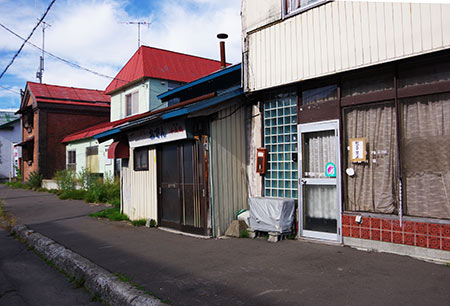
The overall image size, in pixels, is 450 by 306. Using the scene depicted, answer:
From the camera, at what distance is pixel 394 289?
410 cm

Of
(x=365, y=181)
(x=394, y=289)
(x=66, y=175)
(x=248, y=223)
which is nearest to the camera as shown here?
(x=394, y=289)

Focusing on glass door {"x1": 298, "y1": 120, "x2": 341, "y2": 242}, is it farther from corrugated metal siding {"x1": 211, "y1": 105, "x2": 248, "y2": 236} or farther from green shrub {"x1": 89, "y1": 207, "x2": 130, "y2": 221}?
green shrub {"x1": 89, "y1": 207, "x2": 130, "y2": 221}

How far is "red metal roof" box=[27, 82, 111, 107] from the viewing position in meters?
24.5

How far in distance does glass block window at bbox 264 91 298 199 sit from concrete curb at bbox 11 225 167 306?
3817mm

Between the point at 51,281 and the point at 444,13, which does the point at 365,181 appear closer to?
the point at 444,13

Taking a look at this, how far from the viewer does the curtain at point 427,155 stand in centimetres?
509

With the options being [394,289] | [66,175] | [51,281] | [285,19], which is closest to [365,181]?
[394,289]

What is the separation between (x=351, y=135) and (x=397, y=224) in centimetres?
170

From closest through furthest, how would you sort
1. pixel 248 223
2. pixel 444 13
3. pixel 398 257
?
pixel 444 13, pixel 398 257, pixel 248 223

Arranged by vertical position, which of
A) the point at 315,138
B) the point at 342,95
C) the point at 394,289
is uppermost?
the point at 342,95

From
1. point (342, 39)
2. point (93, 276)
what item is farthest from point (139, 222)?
point (342, 39)

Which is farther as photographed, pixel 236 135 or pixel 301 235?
pixel 236 135

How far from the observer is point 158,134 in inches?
342

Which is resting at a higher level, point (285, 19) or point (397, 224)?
point (285, 19)
